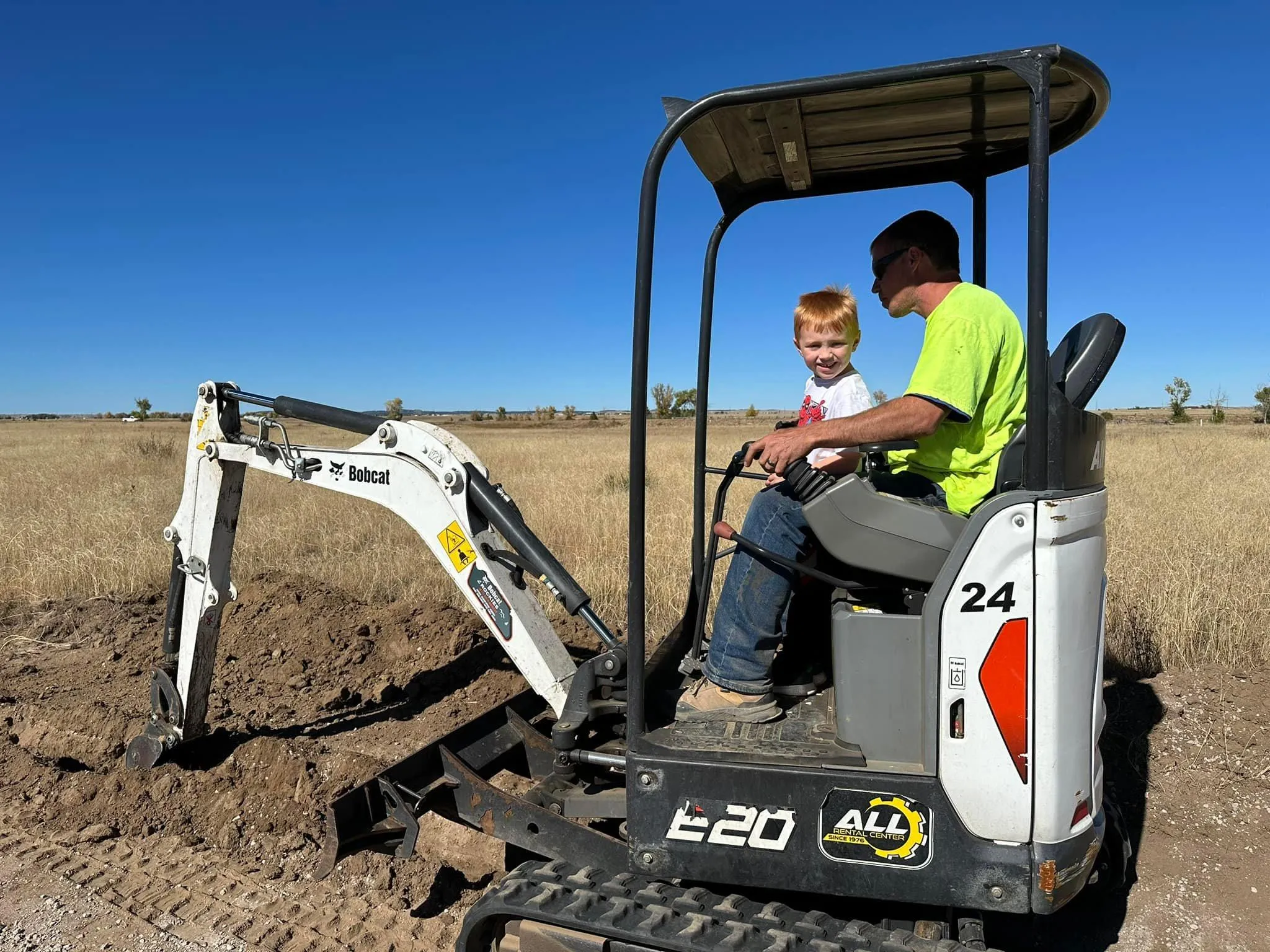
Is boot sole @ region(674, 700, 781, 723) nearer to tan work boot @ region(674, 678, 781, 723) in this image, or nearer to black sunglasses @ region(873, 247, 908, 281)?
tan work boot @ region(674, 678, 781, 723)

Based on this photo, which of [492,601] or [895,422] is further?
[492,601]

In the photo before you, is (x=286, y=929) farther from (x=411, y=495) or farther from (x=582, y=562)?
(x=582, y=562)

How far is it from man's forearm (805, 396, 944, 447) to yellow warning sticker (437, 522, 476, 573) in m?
1.68

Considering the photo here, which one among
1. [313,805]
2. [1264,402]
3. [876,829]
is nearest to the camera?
[876,829]

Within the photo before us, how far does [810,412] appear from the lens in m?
4.08

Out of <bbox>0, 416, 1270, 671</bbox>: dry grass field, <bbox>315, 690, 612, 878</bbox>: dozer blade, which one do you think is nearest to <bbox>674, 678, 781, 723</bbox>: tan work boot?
<bbox>315, 690, 612, 878</bbox>: dozer blade

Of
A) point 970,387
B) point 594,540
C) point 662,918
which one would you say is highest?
point 970,387

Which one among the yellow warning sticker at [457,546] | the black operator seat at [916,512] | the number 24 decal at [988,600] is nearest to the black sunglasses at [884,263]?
the black operator seat at [916,512]

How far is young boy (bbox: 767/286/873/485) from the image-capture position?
12.6 ft

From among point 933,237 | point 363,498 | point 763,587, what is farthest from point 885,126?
point 363,498

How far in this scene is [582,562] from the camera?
867 cm

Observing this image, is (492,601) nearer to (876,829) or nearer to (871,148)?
(876,829)

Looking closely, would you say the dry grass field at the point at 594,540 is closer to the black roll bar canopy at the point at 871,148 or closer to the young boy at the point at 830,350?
the young boy at the point at 830,350

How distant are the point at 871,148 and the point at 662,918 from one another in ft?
9.28
